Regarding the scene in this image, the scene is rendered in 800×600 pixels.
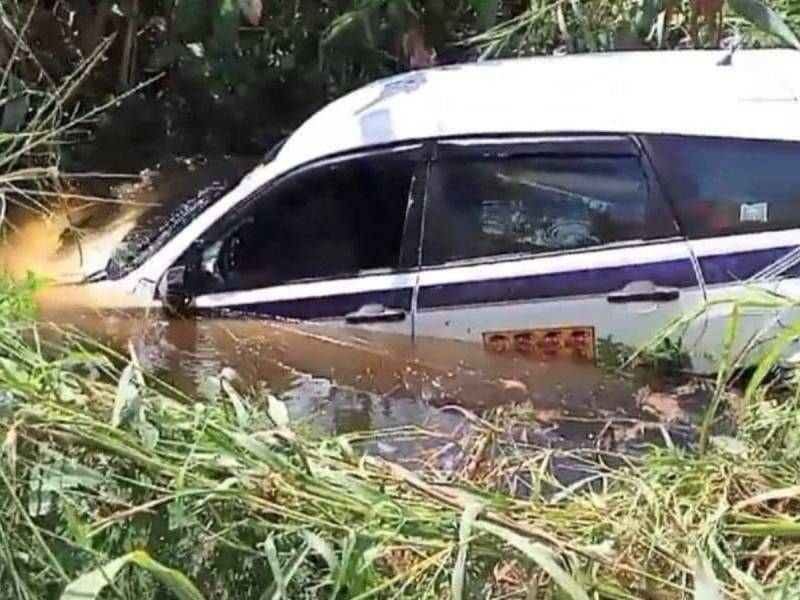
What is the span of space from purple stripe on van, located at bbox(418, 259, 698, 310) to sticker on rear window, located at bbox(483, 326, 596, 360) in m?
0.11

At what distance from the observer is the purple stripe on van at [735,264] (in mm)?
4902

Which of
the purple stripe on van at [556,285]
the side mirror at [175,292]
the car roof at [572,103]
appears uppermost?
the car roof at [572,103]

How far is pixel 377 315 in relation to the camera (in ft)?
16.8

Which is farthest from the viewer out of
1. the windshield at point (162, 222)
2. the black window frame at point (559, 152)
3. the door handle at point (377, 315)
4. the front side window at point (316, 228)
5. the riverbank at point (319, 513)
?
the windshield at point (162, 222)

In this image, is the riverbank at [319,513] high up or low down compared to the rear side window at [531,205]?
down

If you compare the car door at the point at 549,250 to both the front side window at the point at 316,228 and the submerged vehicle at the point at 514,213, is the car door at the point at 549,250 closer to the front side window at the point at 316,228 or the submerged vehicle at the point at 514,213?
the submerged vehicle at the point at 514,213

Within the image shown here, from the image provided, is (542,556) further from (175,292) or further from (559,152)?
(175,292)

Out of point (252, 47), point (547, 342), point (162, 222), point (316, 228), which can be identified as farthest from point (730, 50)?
point (252, 47)

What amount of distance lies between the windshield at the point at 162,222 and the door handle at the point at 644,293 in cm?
130

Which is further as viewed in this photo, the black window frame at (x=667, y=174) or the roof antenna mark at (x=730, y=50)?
the roof antenna mark at (x=730, y=50)

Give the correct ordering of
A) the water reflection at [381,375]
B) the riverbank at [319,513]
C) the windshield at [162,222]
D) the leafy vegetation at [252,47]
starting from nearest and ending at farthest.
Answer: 1. the riverbank at [319,513]
2. the water reflection at [381,375]
3. the windshield at [162,222]
4. the leafy vegetation at [252,47]

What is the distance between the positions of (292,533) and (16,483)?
1.49 feet

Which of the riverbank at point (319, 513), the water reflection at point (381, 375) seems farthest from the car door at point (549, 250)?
the riverbank at point (319, 513)

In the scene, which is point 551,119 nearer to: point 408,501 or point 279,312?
point 279,312
